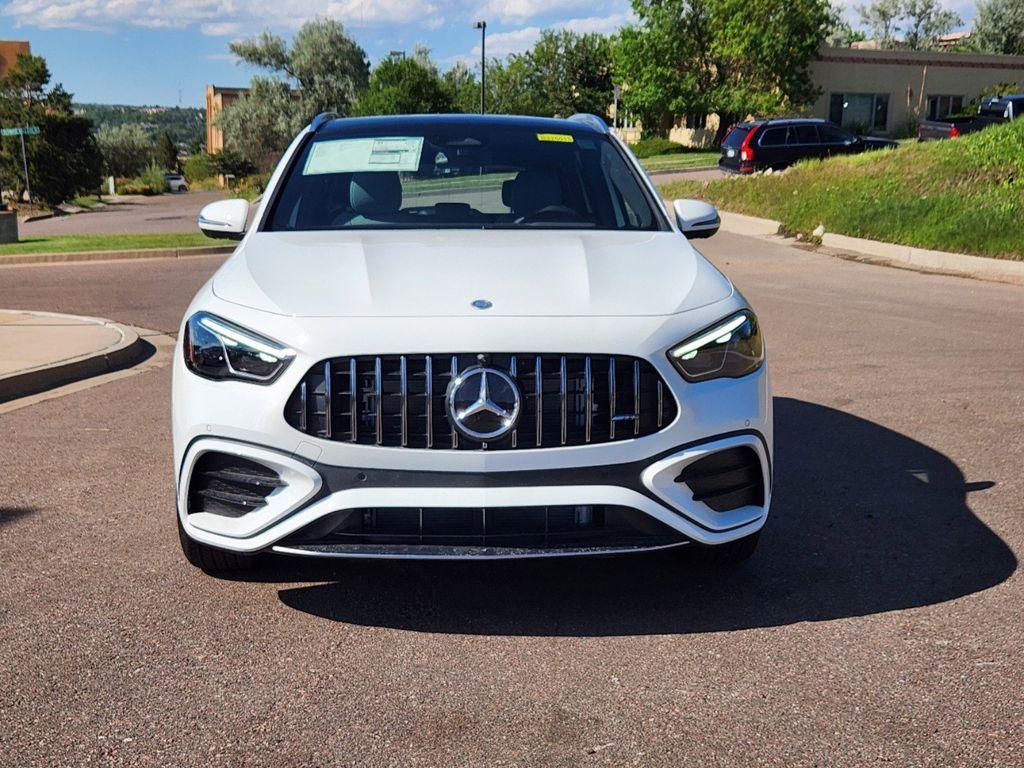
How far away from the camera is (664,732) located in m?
3.19

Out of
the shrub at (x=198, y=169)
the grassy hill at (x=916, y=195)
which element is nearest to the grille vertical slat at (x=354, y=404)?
the grassy hill at (x=916, y=195)

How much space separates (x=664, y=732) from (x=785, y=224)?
62.0ft

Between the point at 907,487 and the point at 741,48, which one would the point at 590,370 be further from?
the point at 741,48

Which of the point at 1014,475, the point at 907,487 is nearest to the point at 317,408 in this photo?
the point at 907,487

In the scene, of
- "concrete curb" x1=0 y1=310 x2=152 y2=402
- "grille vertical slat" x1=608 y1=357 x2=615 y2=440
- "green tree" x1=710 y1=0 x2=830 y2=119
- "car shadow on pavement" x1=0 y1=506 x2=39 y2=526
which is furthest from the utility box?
"green tree" x1=710 y1=0 x2=830 y2=119

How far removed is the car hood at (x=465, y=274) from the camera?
12.5 ft

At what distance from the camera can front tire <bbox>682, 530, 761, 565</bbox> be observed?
4227 millimetres

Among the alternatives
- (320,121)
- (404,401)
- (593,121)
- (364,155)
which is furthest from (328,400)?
(593,121)

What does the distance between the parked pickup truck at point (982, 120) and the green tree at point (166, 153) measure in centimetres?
11232

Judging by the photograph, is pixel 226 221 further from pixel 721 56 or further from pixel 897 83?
pixel 897 83

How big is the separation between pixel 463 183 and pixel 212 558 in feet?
7.31

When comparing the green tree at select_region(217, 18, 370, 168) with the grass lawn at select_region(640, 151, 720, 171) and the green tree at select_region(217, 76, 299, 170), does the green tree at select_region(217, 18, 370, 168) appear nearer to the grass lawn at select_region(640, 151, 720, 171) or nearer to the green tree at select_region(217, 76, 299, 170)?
the green tree at select_region(217, 76, 299, 170)

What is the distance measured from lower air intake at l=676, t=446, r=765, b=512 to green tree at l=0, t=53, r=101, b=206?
59.4 m

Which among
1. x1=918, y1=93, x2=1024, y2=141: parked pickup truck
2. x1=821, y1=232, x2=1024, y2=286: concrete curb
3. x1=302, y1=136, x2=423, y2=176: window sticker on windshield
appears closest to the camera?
x1=302, y1=136, x2=423, y2=176: window sticker on windshield
